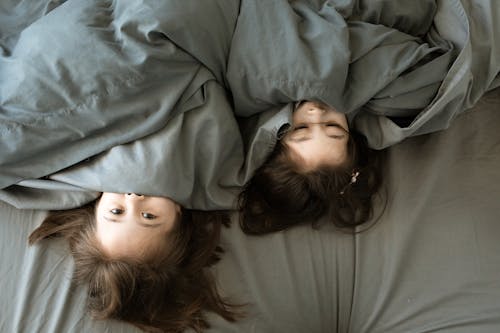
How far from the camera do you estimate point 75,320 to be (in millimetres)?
796

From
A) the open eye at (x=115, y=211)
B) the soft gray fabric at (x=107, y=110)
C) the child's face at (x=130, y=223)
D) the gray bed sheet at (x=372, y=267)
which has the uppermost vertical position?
the soft gray fabric at (x=107, y=110)

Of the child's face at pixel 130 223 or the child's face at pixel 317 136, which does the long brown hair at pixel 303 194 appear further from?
the child's face at pixel 130 223

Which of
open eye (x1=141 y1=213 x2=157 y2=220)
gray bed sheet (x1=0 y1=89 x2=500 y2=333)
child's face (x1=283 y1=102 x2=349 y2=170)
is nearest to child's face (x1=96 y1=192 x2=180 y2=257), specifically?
open eye (x1=141 y1=213 x2=157 y2=220)

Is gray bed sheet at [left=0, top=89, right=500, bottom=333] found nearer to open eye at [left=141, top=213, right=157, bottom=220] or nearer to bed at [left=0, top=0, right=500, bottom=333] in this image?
bed at [left=0, top=0, right=500, bottom=333]

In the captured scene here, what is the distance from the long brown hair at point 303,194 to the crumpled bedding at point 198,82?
0.04 m

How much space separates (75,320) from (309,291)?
1.31 feet

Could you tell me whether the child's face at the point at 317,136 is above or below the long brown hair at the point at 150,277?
above

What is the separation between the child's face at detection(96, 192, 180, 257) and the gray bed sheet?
10cm

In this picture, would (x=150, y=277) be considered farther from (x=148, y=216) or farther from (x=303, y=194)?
(x=303, y=194)

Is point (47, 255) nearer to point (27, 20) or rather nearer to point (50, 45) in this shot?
point (50, 45)

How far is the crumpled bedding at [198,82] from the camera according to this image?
81 cm

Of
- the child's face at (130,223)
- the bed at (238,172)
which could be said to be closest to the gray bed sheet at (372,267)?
the bed at (238,172)

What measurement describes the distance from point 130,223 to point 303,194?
0.31 meters

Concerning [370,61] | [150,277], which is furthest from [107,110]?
[370,61]
